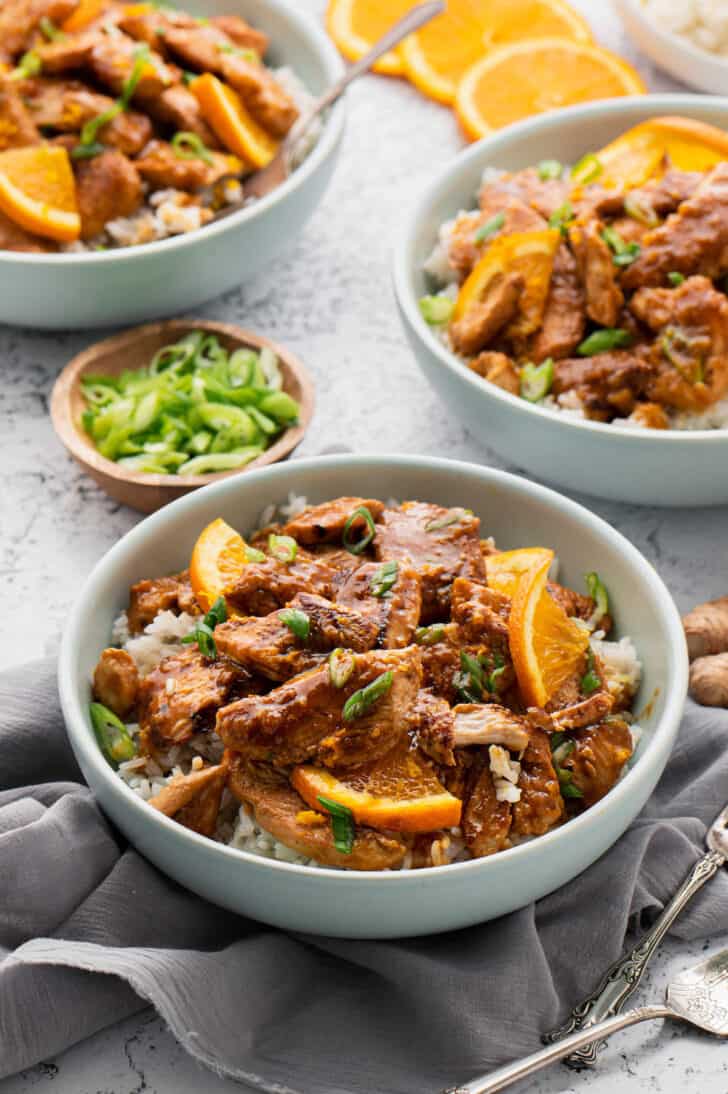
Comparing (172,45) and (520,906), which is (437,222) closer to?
(172,45)

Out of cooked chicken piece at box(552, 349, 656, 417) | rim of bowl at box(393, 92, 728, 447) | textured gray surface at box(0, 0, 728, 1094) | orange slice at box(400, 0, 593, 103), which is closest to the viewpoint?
textured gray surface at box(0, 0, 728, 1094)

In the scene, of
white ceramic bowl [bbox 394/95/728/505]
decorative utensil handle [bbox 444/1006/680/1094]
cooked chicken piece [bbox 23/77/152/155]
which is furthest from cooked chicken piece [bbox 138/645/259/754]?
cooked chicken piece [bbox 23/77/152/155]

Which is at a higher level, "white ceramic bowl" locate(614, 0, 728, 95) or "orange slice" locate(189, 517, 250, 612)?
"white ceramic bowl" locate(614, 0, 728, 95)

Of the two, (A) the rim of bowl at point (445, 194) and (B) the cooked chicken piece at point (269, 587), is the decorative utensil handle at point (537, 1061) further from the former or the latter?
(A) the rim of bowl at point (445, 194)

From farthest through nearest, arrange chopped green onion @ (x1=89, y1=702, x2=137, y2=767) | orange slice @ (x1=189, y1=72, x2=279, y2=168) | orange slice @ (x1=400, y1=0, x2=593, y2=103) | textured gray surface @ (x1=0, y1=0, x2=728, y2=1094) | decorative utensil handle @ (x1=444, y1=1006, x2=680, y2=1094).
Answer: orange slice @ (x1=400, y1=0, x2=593, y2=103) → orange slice @ (x1=189, y1=72, x2=279, y2=168) → chopped green onion @ (x1=89, y1=702, x2=137, y2=767) → textured gray surface @ (x1=0, y1=0, x2=728, y2=1094) → decorative utensil handle @ (x1=444, y1=1006, x2=680, y2=1094)

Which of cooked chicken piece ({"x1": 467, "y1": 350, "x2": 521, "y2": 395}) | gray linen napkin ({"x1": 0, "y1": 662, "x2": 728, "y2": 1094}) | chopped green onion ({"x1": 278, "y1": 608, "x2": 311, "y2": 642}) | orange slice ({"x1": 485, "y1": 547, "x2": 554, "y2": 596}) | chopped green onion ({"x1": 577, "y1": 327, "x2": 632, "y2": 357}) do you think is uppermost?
chopped green onion ({"x1": 577, "y1": 327, "x2": 632, "y2": 357})

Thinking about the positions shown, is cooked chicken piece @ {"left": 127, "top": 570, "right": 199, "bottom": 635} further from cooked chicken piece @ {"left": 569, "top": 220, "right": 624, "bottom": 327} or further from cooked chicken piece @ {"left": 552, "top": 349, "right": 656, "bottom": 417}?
cooked chicken piece @ {"left": 569, "top": 220, "right": 624, "bottom": 327}

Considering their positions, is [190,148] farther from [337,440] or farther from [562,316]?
[562,316]
